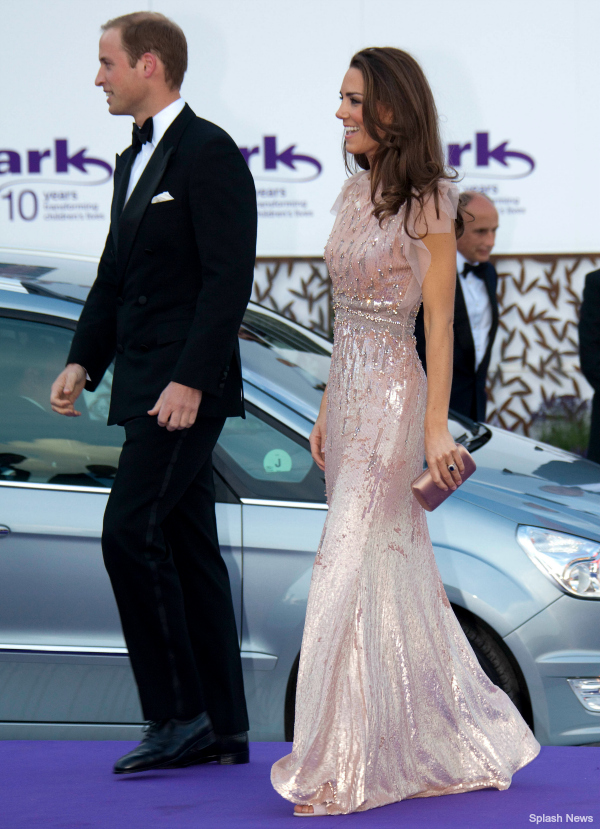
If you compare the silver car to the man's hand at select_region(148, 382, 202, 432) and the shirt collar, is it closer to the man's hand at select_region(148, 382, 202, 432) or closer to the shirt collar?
the man's hand at select_region(148, 382, 202, 432)

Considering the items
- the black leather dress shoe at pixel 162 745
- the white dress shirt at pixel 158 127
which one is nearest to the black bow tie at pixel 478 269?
the white dress shirt at pixel 158 127

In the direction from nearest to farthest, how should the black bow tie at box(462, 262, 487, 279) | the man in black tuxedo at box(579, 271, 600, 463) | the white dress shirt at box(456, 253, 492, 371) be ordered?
the man in black tuxedo at box(579, 271, 600, 463)
the white dress shirt at box(456, 253, 492, 371)
the black bow tie at box(462, 262, 487, 279)

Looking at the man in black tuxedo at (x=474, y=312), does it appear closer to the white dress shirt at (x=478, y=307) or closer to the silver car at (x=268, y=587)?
the white dress shirt at (x=478, y=307)

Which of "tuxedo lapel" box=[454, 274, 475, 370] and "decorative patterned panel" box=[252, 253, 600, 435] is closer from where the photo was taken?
"tuxedo lapel" box=[454, 274, 475, 370]

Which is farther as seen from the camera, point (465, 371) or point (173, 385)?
point (465, 371)

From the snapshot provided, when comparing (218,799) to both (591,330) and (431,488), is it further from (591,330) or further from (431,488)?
(591,330)

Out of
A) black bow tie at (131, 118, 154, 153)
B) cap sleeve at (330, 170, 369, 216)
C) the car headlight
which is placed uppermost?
black bow tie at (131, 118, 154, 153)

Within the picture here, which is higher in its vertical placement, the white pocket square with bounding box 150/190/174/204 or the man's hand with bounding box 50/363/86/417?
the white pocket square with bounding box 150/190/174/204

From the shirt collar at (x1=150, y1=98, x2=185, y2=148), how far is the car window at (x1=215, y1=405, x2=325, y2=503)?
921 millimetres

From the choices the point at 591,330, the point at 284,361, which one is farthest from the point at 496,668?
the point at 591,330

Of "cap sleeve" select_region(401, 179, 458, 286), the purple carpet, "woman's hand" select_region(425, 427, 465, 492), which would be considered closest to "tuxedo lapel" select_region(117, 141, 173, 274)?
"cap sleeve" select_region(401, 179, 458, 286)

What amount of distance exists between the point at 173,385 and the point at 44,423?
1034 mm

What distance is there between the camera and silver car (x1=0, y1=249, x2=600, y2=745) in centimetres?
299

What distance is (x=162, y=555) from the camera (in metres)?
2.47
